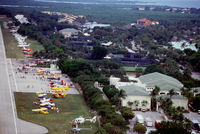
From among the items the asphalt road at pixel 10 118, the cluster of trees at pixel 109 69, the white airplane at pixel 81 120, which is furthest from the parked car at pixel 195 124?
the cluster of trees at pixel 109 69

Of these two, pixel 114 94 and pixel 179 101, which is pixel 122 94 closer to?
pixel 114 94

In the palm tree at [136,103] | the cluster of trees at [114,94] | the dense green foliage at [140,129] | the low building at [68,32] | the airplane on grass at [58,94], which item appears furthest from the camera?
the low building at [68,32]

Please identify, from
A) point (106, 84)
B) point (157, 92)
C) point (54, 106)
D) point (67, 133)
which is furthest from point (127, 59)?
point (67, 133)

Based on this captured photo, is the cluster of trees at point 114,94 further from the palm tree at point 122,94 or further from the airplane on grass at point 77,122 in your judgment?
the airplane on grass at point 77,122

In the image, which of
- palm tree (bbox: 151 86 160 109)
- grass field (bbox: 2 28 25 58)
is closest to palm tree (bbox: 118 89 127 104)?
palm tree (bbox: 151 86 160 109)

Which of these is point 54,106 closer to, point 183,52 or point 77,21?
point 183,52

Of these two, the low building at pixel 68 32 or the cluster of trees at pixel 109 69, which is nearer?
the cluster of trees at pixel 109 69

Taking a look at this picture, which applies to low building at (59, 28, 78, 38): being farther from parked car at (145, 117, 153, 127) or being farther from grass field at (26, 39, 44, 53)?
parked car at (145, 117, 153, 127)

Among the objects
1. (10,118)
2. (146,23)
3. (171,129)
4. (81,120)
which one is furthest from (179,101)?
(146,23)
